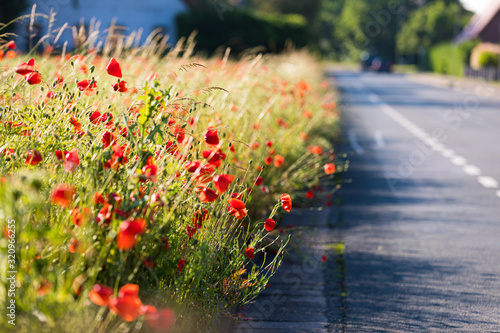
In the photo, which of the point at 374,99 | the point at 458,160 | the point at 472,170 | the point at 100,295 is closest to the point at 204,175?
the point at 100,295

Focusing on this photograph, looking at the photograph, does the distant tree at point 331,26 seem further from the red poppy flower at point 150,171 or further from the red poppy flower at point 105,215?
the red poppy flower at point 105,215

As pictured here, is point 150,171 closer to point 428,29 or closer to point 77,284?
point 77,284

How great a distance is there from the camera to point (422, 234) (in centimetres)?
676

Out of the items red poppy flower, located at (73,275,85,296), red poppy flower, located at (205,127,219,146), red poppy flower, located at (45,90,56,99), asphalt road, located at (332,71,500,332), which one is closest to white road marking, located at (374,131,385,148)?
asphalt road, located at (332,71,500,332)

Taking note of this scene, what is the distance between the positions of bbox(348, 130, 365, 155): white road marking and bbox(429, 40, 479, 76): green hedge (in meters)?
35.4

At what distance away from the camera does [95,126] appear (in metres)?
3.80

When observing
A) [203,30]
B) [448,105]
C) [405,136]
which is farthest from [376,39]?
[405,136]

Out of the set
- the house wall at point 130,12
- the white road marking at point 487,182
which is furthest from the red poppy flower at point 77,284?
the house wall at point 130,12

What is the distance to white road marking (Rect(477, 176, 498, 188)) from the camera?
947 cm

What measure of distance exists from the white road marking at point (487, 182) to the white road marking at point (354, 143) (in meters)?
2.51

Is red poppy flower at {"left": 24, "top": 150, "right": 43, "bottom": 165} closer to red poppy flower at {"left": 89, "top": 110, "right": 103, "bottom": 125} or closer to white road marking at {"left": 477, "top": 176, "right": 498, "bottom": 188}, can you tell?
red poppy flower at {"left": 89, "top": 110, "right": 103, "bottom": 125}

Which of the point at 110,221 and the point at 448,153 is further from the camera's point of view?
the point at 448,153

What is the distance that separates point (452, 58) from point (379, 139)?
39.3m

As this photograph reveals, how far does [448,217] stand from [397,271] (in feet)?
7.48
